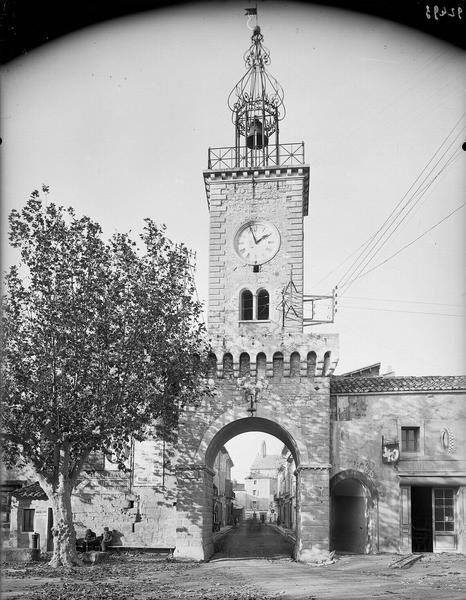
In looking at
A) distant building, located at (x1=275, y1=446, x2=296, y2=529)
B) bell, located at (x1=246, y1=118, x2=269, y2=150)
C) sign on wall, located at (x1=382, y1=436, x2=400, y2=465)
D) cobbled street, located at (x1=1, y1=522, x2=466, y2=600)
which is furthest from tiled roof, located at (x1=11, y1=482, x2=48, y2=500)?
distant building, located at (x1=275, y1=446, x2=296, y2=529)

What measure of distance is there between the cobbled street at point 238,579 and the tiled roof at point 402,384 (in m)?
6.51

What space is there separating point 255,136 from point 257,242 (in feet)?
16.8

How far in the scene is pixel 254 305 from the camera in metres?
32.1

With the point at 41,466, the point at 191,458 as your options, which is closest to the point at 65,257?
the point at 41,466

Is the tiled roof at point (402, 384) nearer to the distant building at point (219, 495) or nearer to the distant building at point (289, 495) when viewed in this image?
the distant building at point (219, 495)

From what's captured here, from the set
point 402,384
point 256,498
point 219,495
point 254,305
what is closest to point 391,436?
point 402,384

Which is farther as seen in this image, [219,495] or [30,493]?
[219,495]

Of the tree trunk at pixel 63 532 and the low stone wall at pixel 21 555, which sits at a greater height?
the tree trunk at pixel 63 532

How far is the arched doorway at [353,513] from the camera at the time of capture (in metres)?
29.3

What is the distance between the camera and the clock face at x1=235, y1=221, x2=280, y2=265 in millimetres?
32406

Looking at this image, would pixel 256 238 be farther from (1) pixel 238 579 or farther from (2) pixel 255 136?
(1) pixel 238 579

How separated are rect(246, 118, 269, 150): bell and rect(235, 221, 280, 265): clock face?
412 centimetres

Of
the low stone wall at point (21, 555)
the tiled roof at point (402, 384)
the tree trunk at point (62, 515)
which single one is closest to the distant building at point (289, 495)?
the tiled roof at point (402, 384)

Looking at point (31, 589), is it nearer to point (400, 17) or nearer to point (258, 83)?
point (400, 17)
